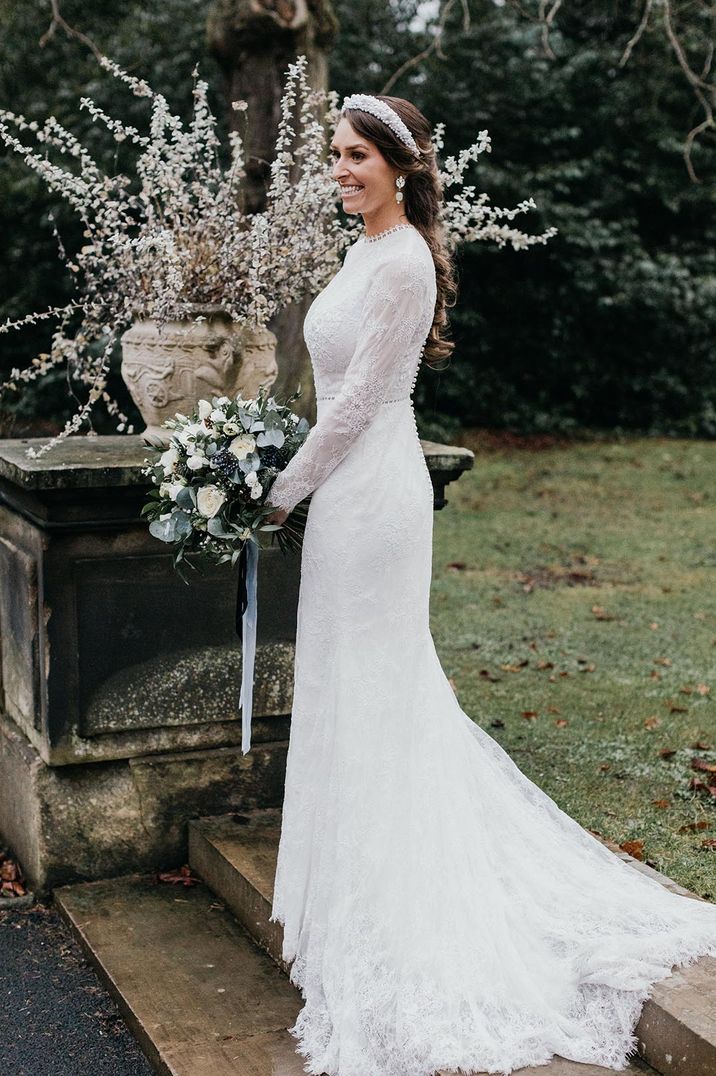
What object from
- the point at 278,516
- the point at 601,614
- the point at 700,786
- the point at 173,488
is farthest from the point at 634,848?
the point at 601,614

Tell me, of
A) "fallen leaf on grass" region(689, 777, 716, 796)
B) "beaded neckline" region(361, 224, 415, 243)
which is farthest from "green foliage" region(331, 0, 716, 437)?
"beaded neckline" region(361, 224, 415, 243)

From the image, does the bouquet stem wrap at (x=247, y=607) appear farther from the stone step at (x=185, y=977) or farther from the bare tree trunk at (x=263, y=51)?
the bare tree trunk at (x=263, y=51)

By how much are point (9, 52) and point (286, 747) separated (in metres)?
12.4

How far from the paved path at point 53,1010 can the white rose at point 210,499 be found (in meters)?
1.46

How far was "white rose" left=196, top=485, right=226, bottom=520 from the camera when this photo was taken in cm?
306

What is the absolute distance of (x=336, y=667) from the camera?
3.13m

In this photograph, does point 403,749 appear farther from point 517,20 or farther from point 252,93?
point 517,20

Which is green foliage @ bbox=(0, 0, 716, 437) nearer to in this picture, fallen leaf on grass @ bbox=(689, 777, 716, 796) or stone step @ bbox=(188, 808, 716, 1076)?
fallen leaf on grass @ bbox=(689, 777, 716, 796)

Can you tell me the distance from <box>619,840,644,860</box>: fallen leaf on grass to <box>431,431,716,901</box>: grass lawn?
30 millimetres

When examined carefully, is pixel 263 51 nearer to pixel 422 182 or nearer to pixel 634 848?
pixel 422 182

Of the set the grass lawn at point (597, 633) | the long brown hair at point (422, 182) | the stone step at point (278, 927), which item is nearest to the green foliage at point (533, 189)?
the grass lawn at point (597, 633)

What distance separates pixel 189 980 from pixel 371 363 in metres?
1.82

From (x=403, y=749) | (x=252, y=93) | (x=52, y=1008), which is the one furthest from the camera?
(x=252, y=93)

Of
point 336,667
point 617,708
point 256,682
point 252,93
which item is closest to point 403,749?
point 336,667
